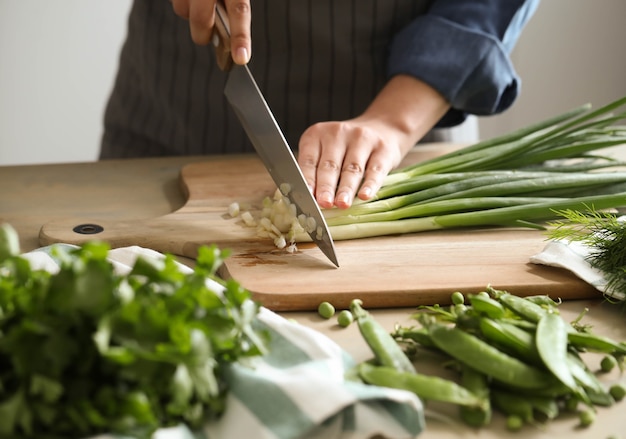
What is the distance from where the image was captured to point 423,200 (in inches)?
68.1

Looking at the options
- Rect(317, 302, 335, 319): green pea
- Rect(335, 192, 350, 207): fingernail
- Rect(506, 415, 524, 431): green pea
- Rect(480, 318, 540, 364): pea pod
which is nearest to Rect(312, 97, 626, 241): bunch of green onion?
Rect(335, 192, 350, 207): fingernail

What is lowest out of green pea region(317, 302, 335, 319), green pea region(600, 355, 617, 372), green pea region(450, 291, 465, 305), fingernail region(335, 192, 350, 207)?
Answer: green pea region(317, 302, 335, 319)

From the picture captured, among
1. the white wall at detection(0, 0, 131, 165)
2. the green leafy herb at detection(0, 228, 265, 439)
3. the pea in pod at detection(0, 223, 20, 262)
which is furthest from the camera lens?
the white wall at detection(0, 0, 131, 165)

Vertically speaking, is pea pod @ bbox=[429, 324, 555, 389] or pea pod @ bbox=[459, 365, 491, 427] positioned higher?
pea pod @ bbox=[429, 324, 555, 389]

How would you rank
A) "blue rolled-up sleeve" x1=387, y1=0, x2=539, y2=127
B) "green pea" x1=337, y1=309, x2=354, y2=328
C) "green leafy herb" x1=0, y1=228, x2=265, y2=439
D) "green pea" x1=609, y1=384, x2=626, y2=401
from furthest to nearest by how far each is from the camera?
"blue rolled-up sleeve" x1=387, y1=0, x2=539, y2=127 < "green pea" x1=337, y1=309, x2=354, y2=328 < "green pea" x1=609, y1=384, x2=626, y2=401 < "green leafy herb" x1=0, y1=228, x2=265, y2=439

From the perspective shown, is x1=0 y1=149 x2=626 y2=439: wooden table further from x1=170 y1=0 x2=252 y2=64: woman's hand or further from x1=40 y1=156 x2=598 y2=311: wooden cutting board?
x1=170 y1=0 x2=252 y2=64: woman's hand

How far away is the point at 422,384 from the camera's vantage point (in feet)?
3.43

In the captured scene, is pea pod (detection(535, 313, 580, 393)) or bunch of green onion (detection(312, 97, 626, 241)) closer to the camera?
pea pod (detection(535, 313, 580, 393))

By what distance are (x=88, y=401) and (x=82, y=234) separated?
80 cm

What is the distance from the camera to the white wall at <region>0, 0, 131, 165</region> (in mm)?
3855

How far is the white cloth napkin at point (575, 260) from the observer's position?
1389 millimetres

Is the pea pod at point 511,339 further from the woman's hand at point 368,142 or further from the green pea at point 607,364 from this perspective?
the woman's hand at point 368,142

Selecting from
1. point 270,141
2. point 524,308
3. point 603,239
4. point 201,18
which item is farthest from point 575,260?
point 201,18

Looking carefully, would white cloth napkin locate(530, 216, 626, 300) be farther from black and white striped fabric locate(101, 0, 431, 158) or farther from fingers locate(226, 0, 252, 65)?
black and white striped fabric locate(101, 0, 431, 158)
